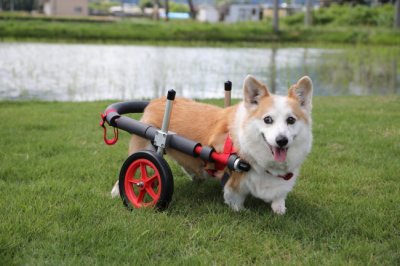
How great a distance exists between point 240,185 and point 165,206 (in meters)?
0.65

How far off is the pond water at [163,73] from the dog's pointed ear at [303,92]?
23.5 ft

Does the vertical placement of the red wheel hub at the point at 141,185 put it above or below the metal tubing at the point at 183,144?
below

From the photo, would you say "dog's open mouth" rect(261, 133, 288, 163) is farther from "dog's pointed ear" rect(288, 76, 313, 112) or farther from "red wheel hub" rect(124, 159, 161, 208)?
"red wheel hub" rect(124, 159, 161, 208)

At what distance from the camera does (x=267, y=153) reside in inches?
149

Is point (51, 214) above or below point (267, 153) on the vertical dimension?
below

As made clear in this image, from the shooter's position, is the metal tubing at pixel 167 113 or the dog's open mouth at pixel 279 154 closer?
the dog's open mouth at pixel 279 154

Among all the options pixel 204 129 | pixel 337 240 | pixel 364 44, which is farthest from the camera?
pixel 364 44

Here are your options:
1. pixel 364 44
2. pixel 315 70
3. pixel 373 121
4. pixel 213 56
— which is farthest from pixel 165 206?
pixel 364 44

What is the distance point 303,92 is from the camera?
12.5 feet

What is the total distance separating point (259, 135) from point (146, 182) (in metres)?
1.06

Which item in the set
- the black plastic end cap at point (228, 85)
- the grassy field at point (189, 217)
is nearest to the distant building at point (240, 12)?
the grassy field at point (189, 217)

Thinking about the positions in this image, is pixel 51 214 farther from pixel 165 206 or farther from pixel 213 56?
pixel 213 56

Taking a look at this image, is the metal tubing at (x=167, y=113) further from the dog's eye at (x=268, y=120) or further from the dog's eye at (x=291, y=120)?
the dog's eye at (x=291, y=120)

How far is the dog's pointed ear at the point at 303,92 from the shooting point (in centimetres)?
378
